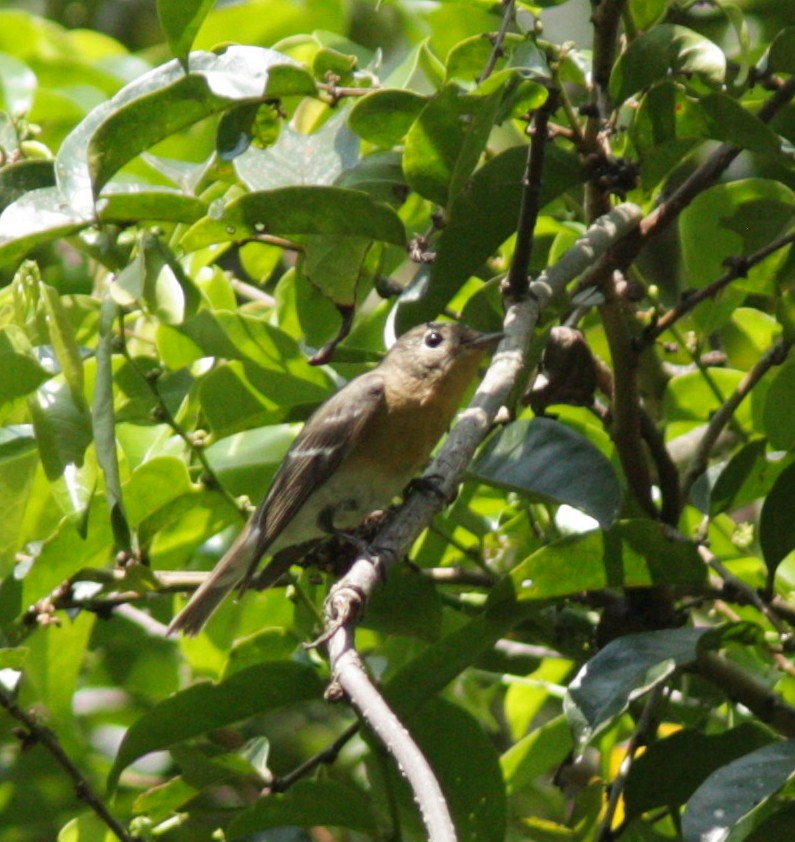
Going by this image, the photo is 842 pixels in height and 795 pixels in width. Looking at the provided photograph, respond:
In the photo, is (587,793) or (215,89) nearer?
(215,89)

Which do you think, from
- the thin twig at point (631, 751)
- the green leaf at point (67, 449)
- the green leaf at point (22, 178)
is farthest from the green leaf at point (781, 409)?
the green leaf at point (22, 178)

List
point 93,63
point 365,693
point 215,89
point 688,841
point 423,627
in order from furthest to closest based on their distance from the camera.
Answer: point 93,63 < point 423,627 < point 215,89 < point 688,841 < point 365,693

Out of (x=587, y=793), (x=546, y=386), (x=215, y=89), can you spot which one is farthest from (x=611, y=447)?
(x=215, y=89)

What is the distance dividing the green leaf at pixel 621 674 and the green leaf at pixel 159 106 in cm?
107

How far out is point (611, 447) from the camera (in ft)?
9.00

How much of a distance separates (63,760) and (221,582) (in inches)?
20.2

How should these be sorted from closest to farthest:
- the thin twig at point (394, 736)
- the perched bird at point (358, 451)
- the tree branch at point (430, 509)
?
the thin twig at point (394, 736) → the tree branch at point (430, 509) → the perched bird at point (358, 451)

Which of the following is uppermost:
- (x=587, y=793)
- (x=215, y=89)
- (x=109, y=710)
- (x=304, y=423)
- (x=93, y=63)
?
(x=215, y=89)

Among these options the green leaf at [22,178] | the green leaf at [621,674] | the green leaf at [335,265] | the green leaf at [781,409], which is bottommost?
the green leaf at [621,674]

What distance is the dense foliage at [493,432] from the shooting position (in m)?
2.21

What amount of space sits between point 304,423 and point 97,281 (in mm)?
579

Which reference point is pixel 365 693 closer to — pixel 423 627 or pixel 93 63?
pixel 423 627

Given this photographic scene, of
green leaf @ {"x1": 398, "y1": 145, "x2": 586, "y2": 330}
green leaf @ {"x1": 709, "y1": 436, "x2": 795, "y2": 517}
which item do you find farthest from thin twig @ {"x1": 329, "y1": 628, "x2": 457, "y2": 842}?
green leaf @ {"x1": 709, "y1": 436, "x2": 795, "y2": 517}

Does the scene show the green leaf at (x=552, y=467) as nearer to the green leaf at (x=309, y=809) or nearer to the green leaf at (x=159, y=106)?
the green leaf at (x=309, y=809)
